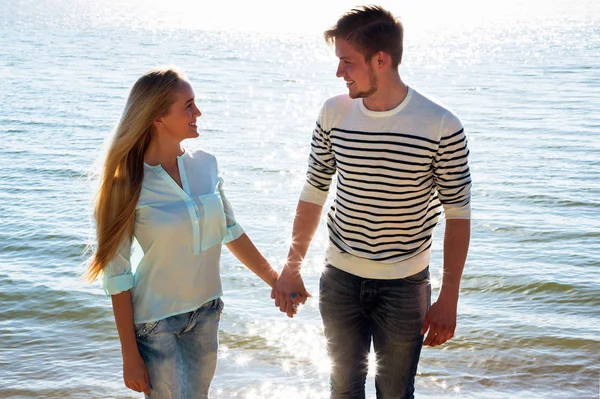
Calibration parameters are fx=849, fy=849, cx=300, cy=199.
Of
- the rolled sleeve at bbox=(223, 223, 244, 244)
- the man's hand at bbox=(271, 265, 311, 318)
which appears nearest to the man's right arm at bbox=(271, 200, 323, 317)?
the man's hand at bbox=(271, 265, 311, 318)

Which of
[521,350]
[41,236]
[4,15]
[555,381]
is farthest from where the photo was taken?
[4,15]

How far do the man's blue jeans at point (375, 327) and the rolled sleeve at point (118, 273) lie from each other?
2.79 ft

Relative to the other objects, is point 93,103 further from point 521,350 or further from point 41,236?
point 521,350

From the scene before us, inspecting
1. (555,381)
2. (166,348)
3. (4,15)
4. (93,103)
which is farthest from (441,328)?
(4,15)

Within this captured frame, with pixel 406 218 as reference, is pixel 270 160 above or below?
below

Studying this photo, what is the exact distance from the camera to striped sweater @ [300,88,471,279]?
3385 millimetres

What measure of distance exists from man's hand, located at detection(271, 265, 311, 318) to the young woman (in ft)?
1.01

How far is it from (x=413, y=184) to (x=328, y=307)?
2.14 feet

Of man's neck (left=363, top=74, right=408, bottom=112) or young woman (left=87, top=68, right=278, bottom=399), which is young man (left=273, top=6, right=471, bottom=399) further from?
young woman (left=87, top=68, right=278, bottom=399)

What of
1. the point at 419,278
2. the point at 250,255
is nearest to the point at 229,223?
the point at 250,255

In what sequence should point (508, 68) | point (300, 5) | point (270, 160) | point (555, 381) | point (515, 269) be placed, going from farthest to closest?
point (300, 5), point (508, 68), point (270, 160), point (515, 269), point (555, 381)

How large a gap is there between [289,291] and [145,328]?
68 centimetres

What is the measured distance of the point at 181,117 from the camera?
3.50 metres

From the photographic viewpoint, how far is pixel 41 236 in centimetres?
881
